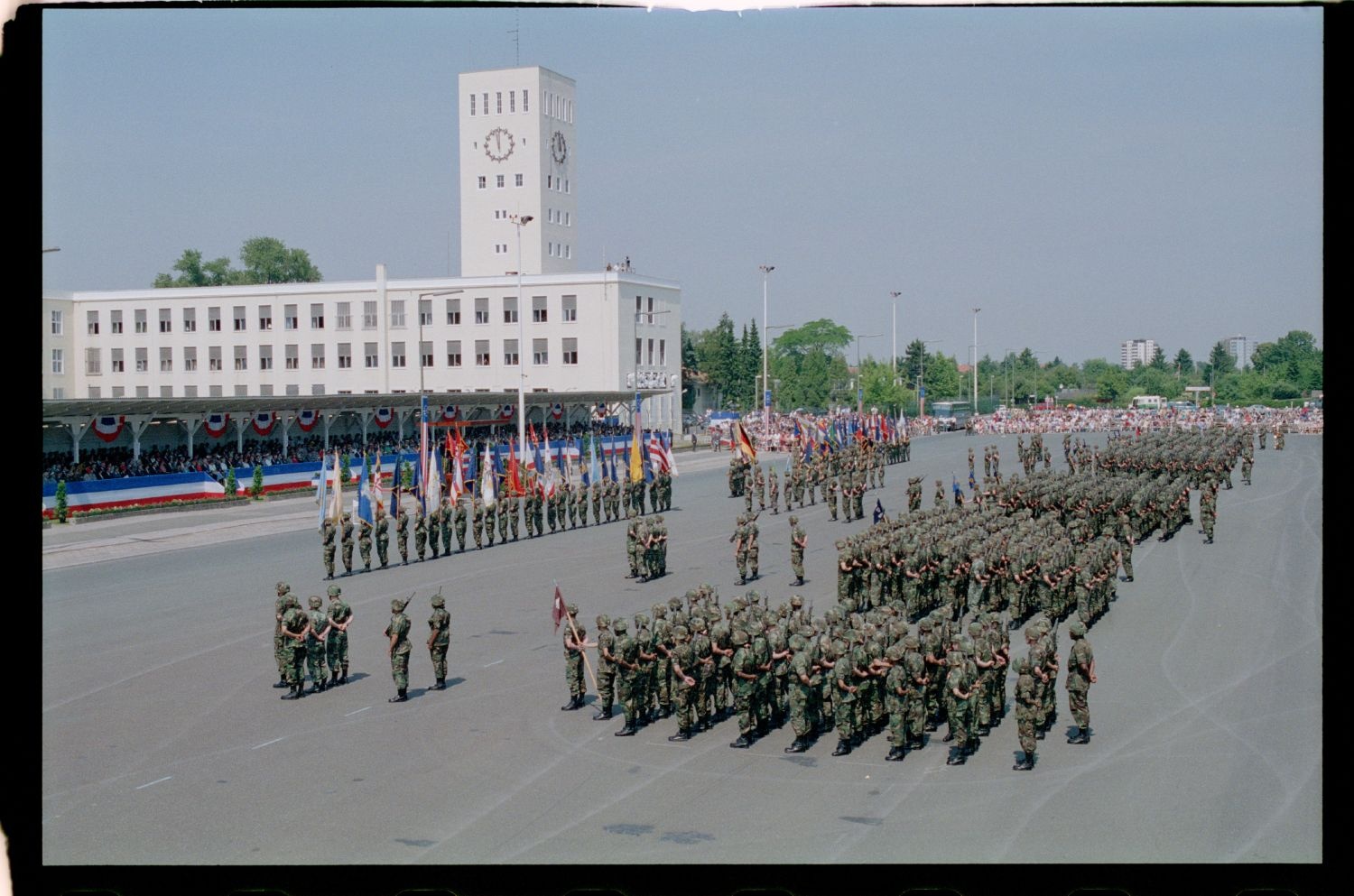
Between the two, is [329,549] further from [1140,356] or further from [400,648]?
[1140,356]

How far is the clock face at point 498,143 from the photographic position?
61.0 metres

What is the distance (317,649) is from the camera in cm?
1399

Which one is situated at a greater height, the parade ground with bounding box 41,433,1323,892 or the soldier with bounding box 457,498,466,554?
the soldier with bounding box 457,498,466,554

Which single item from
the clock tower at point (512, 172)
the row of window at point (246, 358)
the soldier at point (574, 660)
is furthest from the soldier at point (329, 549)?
the clock tower at point (512, 172)

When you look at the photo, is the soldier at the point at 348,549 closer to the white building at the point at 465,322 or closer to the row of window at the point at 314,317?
the white building at the point at 465,322

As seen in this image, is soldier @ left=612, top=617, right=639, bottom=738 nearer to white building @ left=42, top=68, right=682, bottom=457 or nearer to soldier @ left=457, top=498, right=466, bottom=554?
soldier @ left=457, top=498, right=466, bottom=554

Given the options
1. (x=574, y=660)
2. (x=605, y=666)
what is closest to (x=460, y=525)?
(x=574, y=660)

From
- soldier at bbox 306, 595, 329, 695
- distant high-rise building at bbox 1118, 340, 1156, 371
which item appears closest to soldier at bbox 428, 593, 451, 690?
soldier at bbox 306, 595, 329, 695

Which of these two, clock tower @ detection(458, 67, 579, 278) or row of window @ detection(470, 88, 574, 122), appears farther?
clock tower @ detection(458, 67, 579, 278)

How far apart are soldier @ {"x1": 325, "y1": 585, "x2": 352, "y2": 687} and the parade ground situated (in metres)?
0.37

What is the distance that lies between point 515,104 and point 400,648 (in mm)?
50674

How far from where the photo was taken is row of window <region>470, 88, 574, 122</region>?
59.7 meters

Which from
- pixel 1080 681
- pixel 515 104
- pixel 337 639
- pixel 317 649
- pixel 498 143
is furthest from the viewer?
pixel 498 143

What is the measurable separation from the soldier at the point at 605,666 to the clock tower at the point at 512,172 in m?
49.2
